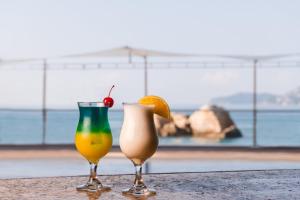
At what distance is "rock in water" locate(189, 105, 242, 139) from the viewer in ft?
69.7

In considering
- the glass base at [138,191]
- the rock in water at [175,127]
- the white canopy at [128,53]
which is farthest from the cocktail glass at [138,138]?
the rock in water at [175,127]

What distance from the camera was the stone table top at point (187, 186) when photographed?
150 centimetres

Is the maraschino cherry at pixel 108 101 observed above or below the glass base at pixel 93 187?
above

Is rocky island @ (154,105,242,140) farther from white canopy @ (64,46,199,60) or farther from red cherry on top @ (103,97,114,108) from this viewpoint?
red cherry on top @ (103,97,114,108)

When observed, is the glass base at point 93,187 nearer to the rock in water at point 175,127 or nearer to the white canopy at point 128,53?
the white canopy at point 128,53

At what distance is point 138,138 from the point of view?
1.49 metres

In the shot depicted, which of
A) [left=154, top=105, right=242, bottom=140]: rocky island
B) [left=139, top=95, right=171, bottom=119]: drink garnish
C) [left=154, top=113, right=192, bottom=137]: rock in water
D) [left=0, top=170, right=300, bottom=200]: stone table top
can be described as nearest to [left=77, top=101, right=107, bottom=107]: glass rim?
[left=139, top=95, right=171, bottom=119]: drink garnish

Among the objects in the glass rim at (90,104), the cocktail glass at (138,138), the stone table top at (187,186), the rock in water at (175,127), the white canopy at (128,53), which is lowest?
the rock in water at (175,127)

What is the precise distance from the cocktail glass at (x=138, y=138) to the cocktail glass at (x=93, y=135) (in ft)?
0.16

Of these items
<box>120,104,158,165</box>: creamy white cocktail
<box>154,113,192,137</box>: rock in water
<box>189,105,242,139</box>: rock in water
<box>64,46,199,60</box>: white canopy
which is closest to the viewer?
<box>120,104,158,165</box>: creamy white cocktail

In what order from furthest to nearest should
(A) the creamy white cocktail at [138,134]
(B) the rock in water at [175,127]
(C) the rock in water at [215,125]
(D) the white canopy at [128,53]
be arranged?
(B) the rock in water at [175,127] → (C) the rock in water at [215,125] → (D) the white canopy at [128,53] → (A) the creamy white cocktail at [138,134]

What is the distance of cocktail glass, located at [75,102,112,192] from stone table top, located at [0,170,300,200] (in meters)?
0.08

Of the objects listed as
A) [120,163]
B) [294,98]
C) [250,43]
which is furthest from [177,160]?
[294,98]

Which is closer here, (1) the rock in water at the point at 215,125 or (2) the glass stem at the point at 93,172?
(2) the glass stem at the point at 93,172
